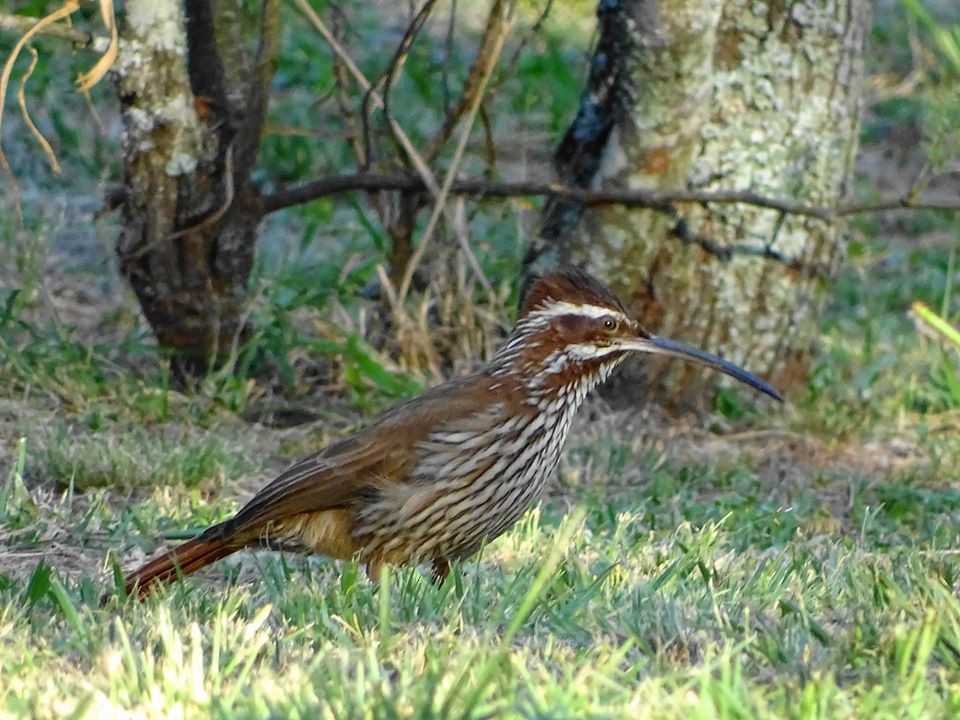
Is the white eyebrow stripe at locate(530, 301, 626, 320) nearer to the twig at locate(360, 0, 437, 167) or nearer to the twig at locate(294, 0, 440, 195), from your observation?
the twig at locate(360, 0, 437, 167)

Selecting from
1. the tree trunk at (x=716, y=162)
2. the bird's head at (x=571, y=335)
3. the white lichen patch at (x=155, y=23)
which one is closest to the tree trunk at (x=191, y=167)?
the white lichen patch at (x=155, y=23)

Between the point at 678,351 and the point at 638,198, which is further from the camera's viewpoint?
the point at 638,198

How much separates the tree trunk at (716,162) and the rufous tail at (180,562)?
273 cm

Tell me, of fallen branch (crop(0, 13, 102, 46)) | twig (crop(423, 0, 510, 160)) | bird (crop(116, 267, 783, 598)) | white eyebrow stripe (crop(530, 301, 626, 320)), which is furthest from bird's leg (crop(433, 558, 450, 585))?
twig (crop(423, 0, 510, 160))

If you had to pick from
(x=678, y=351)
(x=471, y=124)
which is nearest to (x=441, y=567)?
(x=678, y=351)

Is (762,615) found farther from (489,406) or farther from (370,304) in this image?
(370,304)

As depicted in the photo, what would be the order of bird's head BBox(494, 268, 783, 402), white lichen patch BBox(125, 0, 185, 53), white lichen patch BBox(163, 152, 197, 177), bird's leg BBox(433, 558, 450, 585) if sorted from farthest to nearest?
1. white lichen patch BBox(163, 152, 197, 177)
2. white lichen patch BBox(125, 0, 185, 53)
3. bird's head BBox(494, 268, 783, 402)
4. bird's leg BBox(433, 558, 450, 585)

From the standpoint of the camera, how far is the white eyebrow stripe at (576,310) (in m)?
5.07

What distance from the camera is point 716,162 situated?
687 centimetres

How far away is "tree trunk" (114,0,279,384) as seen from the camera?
6098 millimetres

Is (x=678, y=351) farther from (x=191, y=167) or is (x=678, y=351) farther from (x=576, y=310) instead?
(x=191, y=167)

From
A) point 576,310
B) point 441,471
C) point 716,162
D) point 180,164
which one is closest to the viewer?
point 441,471

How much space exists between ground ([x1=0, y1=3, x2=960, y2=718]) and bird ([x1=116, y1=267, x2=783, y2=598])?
4.2 inches

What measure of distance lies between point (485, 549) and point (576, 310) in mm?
775
